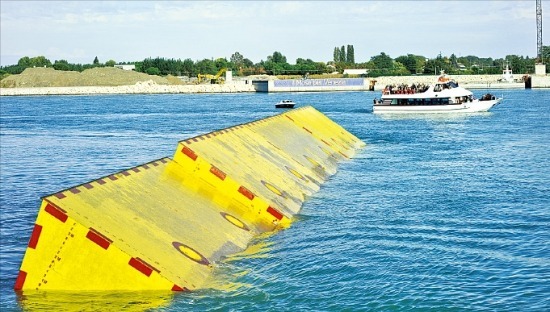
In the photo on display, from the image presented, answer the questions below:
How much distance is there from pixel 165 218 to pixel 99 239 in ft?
10.7

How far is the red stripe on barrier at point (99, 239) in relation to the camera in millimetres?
15781

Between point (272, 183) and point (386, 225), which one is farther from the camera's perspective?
point (272, 183)

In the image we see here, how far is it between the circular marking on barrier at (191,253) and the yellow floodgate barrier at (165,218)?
4cm

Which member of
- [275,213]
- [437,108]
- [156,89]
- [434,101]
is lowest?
[275,213]

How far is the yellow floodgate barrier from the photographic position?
51.9 feet

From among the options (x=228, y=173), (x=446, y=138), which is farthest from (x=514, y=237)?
(x=446, y=138)

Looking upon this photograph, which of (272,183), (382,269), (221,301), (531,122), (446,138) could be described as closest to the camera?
(221,301)

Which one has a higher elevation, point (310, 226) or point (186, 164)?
point (186, 164)

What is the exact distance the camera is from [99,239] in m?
15.8

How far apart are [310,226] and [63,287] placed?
9.24m

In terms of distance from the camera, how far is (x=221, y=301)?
617 inches

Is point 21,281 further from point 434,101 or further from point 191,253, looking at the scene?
point 434,101

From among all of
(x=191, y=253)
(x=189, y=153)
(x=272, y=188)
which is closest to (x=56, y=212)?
(x=191, y=253)

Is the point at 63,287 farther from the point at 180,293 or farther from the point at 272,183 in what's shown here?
the point at 272,183
